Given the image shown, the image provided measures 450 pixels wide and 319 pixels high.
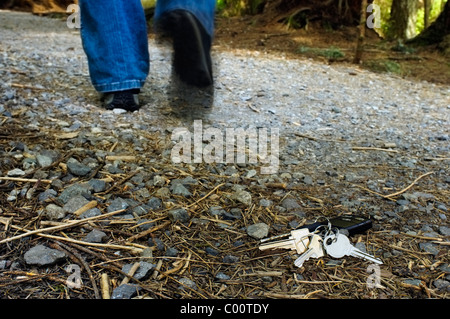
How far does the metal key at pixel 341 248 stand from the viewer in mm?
1180

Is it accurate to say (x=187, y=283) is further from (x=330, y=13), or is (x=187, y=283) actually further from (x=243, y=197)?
(x=330, y=13)

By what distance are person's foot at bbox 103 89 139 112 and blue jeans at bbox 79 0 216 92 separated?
0.12 feet

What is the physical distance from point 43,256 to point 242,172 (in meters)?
0.87

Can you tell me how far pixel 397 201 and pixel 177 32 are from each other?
1151mm

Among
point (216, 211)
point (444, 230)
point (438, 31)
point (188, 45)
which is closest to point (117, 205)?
point (216, 211)

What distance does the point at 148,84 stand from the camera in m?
2.84

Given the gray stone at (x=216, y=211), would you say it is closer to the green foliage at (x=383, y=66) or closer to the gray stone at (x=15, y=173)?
the gray stone at (x=15, y=173)

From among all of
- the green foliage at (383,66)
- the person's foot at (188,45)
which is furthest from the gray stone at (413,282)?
the green foliage at (383,66)

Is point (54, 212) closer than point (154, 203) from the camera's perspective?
Yes

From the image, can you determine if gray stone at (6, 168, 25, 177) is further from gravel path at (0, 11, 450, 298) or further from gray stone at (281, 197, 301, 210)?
gray stone at (281, 197, 301, 210)

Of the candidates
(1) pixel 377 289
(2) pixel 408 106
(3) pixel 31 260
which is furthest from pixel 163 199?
(2) pixel 408 106

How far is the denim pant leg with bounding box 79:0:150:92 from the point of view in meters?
2.11

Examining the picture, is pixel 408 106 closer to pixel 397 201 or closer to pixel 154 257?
pixel 397 201

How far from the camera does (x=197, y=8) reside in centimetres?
182
